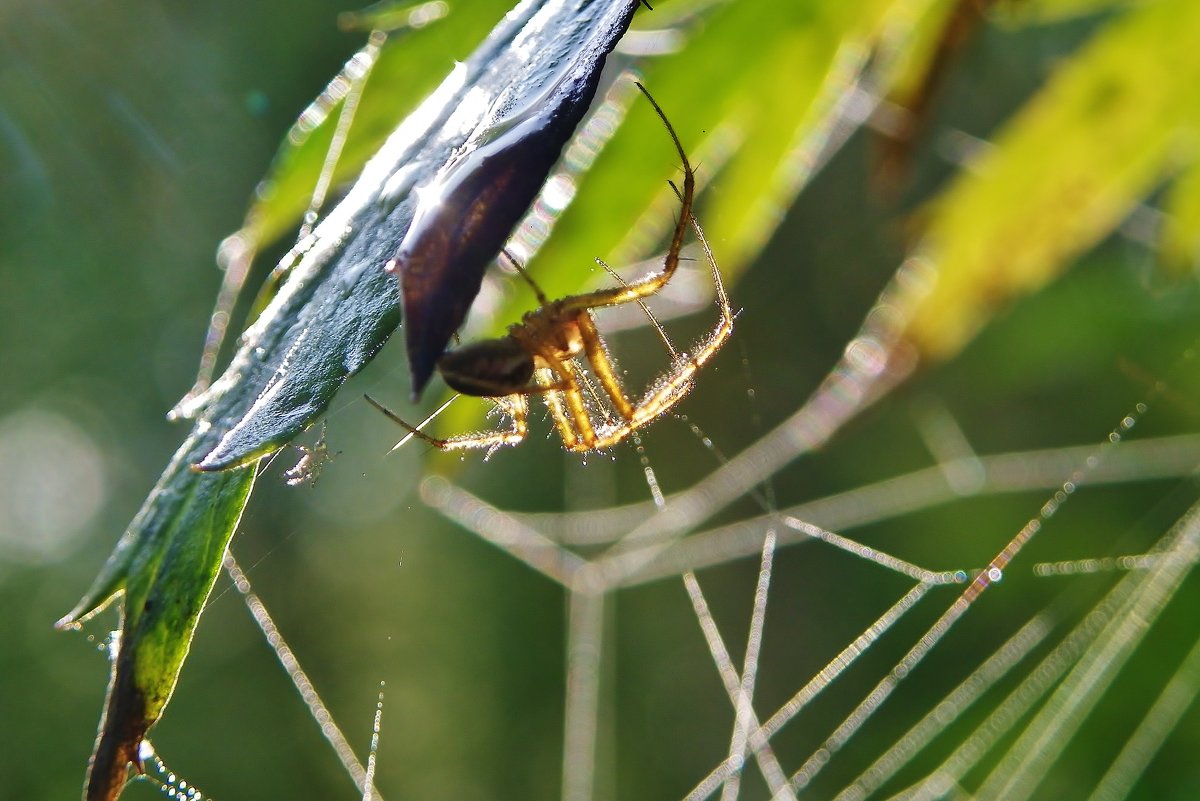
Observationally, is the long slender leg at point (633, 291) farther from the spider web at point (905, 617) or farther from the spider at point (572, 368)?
the spider web at point (905, 617)

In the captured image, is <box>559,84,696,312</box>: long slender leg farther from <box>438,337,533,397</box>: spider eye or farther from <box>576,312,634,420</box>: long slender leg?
<box>438,337,533,397</box>: spider eye

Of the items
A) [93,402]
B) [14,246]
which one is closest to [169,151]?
[14,246]

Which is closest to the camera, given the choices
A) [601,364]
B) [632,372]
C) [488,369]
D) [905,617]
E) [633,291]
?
[488,369]

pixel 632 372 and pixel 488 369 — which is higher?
pixel 632 372

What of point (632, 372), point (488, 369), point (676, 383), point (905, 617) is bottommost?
point (488, 369)

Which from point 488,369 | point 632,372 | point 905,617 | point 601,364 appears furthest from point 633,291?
point 632,372

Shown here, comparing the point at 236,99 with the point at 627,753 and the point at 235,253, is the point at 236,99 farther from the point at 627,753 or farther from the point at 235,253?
the point at 235,253

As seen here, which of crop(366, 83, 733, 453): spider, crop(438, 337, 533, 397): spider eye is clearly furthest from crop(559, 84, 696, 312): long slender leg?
crop(438, 337, 533, 397): spider eye

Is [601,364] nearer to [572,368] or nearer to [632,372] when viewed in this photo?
[572,368]
